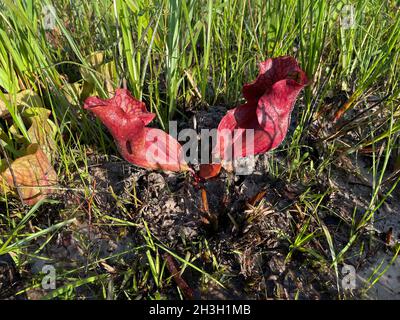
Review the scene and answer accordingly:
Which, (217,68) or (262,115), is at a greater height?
(217,68)

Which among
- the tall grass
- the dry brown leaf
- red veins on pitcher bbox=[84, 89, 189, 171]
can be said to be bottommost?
the dry brown leaf

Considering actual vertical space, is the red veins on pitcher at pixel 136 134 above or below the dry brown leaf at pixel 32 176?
above

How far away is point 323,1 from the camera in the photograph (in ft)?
2.91

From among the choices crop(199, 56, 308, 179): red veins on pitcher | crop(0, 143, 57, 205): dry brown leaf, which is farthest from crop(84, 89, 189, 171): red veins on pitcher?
crop(0, 143, 57, 205): dry brown leaf

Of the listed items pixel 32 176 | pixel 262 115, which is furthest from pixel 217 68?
pixel 32 176

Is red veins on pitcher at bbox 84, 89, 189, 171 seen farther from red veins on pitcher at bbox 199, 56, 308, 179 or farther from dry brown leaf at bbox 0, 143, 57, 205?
dry brown leaf at bbox 0, 143, 57, 205

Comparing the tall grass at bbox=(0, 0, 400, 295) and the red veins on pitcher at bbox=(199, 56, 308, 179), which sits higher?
the tall grass at bbox=(0, 0, 400, 295)

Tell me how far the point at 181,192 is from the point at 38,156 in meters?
0.45

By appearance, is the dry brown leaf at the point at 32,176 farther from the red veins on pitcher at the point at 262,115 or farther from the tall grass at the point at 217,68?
the red veins on pitcher at the point at 262,115

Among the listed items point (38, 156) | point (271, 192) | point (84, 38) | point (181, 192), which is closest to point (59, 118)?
point (38, 156)

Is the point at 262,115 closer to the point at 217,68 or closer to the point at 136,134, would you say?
the point at 136,134

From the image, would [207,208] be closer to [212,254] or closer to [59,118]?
[212,254]

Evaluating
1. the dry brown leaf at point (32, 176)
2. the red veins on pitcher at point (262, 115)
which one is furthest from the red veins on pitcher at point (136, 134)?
the dry brown leaf at point (32, 176)

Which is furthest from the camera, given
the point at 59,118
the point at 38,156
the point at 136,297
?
the point at 59,118
